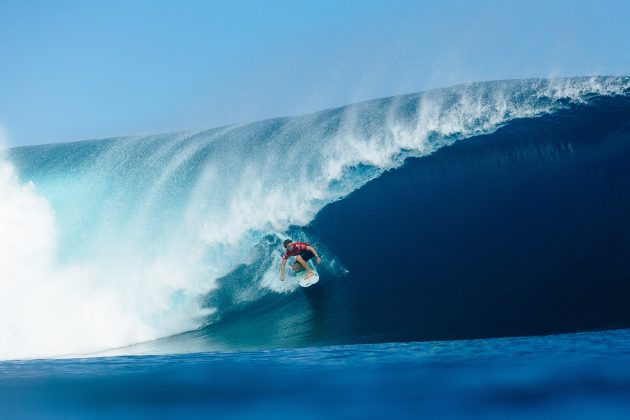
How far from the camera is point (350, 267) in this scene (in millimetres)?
7645

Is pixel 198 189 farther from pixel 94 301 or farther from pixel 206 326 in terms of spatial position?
pixel 206 326

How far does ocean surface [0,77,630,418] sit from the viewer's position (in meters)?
2.91

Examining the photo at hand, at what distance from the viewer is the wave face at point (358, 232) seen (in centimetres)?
647

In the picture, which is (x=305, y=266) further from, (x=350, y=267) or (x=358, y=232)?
(x=358, y=232)

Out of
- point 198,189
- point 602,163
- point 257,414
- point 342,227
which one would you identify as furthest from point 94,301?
point 602,163

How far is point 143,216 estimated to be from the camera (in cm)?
1016

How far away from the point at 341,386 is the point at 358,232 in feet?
18.3

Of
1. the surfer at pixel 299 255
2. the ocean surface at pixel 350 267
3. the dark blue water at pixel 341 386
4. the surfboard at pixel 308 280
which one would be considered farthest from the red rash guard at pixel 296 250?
the dark blue water at pixel 341 386

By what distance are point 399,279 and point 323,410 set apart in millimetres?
4613

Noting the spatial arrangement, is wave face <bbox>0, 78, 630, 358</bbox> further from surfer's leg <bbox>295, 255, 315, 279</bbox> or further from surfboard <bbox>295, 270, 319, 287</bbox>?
surfer's leg <bbox>295, 255, 315, 279</bbox>

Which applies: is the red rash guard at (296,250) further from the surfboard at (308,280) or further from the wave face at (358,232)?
the wave face at (358,232)

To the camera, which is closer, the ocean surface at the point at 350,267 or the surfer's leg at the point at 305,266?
the ocean surface at the point at 350,267

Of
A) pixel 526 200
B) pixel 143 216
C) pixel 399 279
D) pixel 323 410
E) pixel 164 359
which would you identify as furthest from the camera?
pixel 143 216

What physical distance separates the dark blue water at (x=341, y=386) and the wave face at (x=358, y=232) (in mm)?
2556
